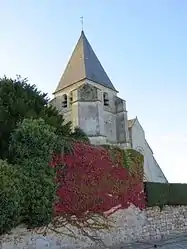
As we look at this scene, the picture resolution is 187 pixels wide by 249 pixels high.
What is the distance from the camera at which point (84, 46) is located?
44.6m

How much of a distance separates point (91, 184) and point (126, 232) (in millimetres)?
2199

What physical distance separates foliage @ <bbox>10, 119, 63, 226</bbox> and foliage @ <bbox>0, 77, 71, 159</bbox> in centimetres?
78

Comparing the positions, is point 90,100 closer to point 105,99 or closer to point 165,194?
point 105,99

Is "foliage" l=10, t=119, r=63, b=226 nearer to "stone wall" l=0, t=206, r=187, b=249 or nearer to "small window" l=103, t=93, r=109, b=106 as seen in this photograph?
"stone wall" l=0, t=206, r=187, b=249

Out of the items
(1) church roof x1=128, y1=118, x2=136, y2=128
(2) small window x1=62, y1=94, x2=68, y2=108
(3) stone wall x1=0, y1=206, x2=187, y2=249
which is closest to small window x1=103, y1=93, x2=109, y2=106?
(1) church roof x1=128, y1=118, x2=136, y2=128

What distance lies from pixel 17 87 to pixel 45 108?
137cm

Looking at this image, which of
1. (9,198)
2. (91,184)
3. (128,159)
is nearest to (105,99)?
(128,159)

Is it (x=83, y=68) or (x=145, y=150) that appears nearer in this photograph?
(x=83, y=68)

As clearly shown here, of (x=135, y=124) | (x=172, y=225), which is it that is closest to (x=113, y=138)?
(x=135, y=124)

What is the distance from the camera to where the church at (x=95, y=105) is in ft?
125

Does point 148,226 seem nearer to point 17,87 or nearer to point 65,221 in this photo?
point 65,221

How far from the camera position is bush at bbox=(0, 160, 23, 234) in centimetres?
820

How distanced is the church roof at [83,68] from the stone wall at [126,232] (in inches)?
1098

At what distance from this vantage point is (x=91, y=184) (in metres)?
11.4
